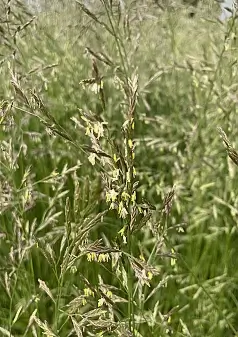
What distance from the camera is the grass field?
0.94 meters

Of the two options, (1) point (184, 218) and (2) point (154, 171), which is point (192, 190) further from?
(2) point (154, 171)

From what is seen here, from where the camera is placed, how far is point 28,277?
4.99 feet

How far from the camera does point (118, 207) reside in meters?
0.90

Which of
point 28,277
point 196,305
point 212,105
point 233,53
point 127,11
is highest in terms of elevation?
point 127,11

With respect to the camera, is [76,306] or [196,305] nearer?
[76,306]

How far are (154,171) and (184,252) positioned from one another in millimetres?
385

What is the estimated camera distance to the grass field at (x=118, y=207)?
3.08 feet

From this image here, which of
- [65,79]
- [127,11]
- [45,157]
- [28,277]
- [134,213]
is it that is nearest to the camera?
[134,213]

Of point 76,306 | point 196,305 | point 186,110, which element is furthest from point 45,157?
point 76,306

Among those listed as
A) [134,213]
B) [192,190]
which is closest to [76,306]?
[134,213]

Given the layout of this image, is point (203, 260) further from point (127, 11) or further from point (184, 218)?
point (127, 11)

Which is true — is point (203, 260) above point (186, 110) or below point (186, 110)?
below

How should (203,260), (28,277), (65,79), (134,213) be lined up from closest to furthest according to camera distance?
(134,213), (28,277), (203,260), (65,79)

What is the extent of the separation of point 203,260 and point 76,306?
72cm
